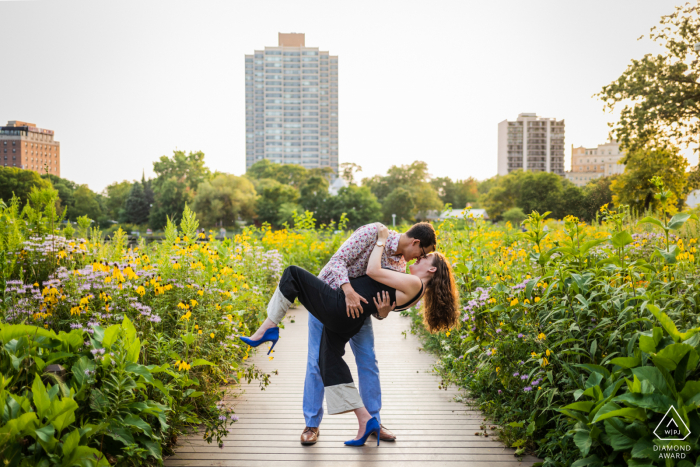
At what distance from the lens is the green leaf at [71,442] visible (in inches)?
62.6

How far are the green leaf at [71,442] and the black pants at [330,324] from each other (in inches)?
45.0

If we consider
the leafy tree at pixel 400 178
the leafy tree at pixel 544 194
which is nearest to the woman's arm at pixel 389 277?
the leafy tree at pixel 544 194

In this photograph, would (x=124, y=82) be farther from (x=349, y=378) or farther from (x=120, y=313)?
(x=349, y=378)

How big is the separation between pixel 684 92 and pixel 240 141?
119 metres

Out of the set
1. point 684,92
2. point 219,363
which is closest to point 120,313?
point 219,363

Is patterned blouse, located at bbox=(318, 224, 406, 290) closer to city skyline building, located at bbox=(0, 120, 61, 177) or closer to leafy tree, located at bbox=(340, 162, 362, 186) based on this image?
city skyline building, located at bbox=(0, 120, 61, 177)

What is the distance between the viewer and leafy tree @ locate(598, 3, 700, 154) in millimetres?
15820

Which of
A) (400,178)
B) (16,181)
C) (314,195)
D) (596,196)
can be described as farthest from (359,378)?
(400,178)

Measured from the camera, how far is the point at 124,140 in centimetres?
1238

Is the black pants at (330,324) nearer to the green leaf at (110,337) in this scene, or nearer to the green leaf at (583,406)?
the green leaf at (110,337)

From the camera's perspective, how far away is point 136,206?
135ft

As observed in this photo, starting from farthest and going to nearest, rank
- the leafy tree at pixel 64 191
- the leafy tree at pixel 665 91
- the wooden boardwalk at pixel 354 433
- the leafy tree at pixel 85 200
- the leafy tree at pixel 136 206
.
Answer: the leafy tree at pixel 136 206, the leafy tree at pixel 665 91, the leafy tree at pixel 85 200, the leafy tree at pixel 64 191, the wooden boardwalk at pixel 354 433

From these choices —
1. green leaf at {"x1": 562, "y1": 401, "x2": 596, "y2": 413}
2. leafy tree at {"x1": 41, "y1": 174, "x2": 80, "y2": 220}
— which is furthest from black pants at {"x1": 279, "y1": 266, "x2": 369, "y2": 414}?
leafy tree at {"x1": 41, "y1": 174, "x2": 80, "y2": 220}

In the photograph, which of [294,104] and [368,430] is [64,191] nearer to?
[368,430]
